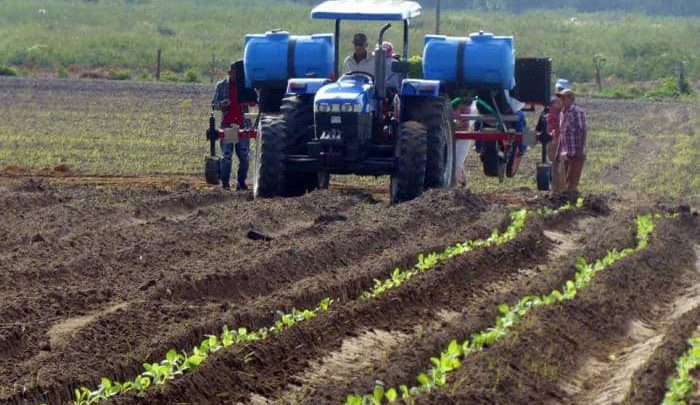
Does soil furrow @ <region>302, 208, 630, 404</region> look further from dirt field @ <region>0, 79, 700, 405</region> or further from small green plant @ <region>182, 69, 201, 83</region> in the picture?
small green plant @ <region>182, 69, 201, 83</region>

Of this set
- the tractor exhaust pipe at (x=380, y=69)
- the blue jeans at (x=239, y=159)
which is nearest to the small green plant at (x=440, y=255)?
the tractor exhaust pipe at (x=380, y=69)

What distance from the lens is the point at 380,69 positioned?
48.9 ft

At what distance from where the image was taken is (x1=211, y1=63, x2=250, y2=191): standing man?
55.9ft

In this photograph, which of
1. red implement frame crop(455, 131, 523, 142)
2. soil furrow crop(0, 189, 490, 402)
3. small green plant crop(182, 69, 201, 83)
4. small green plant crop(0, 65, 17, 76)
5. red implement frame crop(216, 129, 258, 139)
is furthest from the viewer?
small green plant crop(182, 69, 201, 83)

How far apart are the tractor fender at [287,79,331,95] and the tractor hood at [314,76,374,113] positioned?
0.90ft

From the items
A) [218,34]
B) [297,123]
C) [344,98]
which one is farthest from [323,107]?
[218,34]

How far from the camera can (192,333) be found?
27.2 feet

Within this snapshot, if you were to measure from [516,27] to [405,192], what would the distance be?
149ft

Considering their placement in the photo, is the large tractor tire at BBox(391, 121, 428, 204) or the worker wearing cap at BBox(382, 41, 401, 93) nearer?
the large tractor tire at BBox(391, 121, 428, 204)

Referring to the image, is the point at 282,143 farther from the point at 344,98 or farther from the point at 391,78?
the point at 391,78

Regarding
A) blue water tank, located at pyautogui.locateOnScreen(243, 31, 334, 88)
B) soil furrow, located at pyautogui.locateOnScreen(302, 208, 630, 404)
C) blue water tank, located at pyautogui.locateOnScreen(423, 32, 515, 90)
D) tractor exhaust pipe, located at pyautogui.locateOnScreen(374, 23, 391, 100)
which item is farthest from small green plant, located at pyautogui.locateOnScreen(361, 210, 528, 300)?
blue water tank, located at pyautogui.locateOnScreen(243, 31, 334, 88)

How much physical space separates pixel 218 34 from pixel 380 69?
41.8m

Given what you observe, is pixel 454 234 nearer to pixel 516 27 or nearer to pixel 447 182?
pixel 447 182

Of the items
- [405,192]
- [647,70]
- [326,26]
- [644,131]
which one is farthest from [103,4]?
[405,192]
